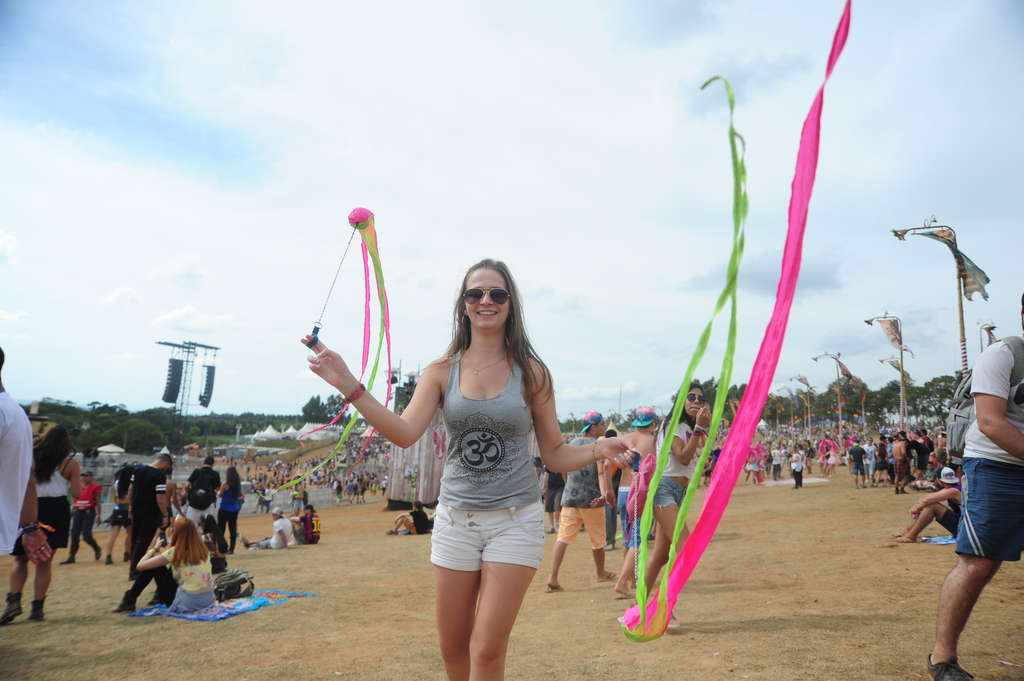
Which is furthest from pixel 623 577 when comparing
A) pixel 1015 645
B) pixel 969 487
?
pixel 969 487

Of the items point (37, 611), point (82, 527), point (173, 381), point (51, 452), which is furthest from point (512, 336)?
point (173, 381)

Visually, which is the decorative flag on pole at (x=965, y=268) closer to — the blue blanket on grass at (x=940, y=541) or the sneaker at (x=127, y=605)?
the blue blanket on grass at (x=940, y=541)

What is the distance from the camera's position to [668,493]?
18.0 feet

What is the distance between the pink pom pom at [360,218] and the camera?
3521 mm

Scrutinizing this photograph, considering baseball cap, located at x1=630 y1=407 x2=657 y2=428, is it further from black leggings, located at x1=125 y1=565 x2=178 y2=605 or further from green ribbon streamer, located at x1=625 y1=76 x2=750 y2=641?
black leggings, located at x1=125 y1=565 x2=178 y2=605

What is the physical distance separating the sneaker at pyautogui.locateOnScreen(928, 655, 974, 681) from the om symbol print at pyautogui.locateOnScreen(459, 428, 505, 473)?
2.48 metres

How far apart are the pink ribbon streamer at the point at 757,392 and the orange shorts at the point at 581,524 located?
503 cm

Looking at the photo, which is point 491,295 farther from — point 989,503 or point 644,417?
point 644,417

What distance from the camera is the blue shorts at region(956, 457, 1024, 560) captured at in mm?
3098

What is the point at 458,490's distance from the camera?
2.63 m

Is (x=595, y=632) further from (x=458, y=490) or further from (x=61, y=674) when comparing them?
(x=61, y=674)

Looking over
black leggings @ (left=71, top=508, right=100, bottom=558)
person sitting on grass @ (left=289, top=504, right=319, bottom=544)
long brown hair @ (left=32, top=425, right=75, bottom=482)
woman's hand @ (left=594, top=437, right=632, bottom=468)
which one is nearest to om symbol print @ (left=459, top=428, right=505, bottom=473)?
woman's hand @ (left=594, top=437, right=632, bottom=468)

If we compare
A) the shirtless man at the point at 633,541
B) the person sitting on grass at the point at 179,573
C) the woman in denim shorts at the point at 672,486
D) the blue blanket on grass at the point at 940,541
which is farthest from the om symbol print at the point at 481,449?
the blue blanket on grass at the point at 940,541

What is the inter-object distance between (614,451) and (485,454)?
0.53m
